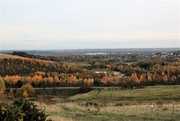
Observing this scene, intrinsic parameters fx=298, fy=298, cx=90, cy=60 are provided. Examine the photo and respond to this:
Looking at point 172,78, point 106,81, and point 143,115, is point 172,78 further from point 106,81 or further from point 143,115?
point 143,115

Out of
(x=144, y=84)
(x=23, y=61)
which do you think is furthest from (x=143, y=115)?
(x=23, y=61)

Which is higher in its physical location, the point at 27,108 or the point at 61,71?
the point at 27,108

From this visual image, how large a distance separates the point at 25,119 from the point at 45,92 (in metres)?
72.9

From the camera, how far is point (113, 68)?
523 feet

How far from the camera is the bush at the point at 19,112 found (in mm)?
10945

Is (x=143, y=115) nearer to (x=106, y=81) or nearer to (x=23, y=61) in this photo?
(x=106, y=81)

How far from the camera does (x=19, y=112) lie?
11266mm

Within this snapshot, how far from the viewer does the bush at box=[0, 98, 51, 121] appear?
10945 millimetres

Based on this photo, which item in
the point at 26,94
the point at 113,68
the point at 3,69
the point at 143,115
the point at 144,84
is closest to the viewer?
the point at 143,115

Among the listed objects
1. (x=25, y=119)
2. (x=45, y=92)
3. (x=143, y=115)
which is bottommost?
(x=45, y=92)

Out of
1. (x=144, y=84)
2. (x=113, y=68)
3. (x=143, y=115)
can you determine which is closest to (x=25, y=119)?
(x=143, y=115)

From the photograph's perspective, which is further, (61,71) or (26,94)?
(61,71)

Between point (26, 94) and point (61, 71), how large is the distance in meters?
61.8

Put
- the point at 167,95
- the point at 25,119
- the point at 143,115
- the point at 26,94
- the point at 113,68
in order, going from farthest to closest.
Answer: the point at 113,68 → the point at 26,94 → the point at 167,95 → the point at 143,115 → the point at 25,119
